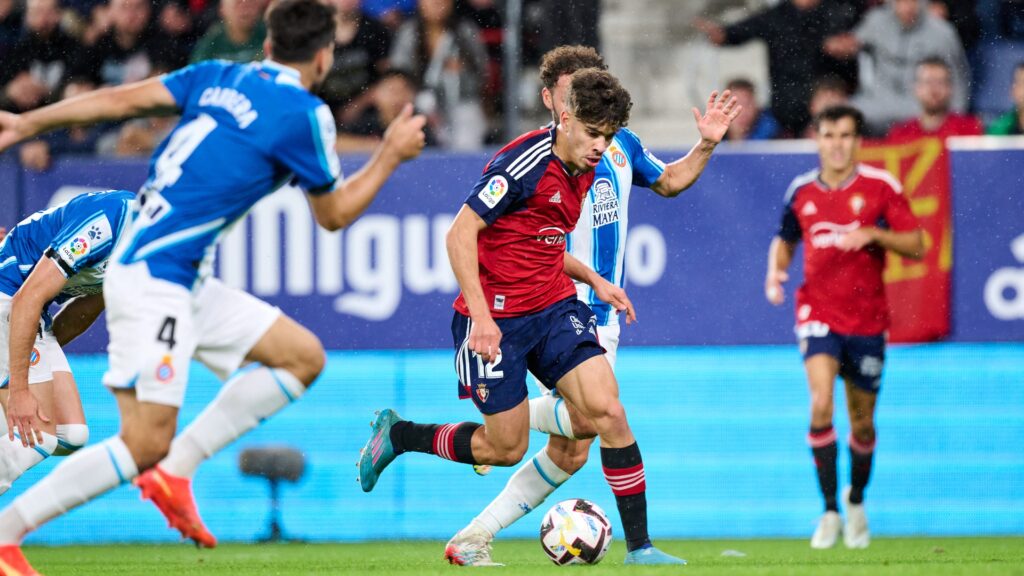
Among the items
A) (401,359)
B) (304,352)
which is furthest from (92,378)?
(304,352)

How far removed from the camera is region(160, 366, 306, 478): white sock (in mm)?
5262

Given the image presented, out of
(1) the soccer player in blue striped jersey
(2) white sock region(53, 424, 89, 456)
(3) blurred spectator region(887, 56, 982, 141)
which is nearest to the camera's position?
(1) the soccer player in blue striped jersey

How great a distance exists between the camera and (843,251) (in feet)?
30.5

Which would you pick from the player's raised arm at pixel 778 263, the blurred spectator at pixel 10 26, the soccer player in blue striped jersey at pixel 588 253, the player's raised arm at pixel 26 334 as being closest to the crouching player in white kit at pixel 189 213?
the player's raised arm at pixel 26 334

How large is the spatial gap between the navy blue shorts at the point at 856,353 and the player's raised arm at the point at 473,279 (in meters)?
3.39

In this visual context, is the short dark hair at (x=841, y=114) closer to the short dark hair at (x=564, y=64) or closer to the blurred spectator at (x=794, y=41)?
the blurred spectator at (x=794, y=41)

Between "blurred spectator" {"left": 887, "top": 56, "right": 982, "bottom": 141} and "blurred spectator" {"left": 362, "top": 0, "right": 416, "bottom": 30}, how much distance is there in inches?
137

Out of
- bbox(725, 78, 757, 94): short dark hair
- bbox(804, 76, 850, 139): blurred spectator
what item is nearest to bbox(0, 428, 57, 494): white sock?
bbox(725, 78, 757, 94): short dark hair

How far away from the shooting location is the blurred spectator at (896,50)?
10523mm

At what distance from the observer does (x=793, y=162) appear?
10023mm

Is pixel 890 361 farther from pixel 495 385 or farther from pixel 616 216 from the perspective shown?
pixel 495 385

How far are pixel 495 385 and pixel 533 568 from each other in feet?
2.67

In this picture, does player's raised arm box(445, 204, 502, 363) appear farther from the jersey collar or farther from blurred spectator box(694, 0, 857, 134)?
blurred spectator box(694, 0, 857, 134)

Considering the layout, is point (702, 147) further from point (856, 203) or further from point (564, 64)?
point (856, 203)
